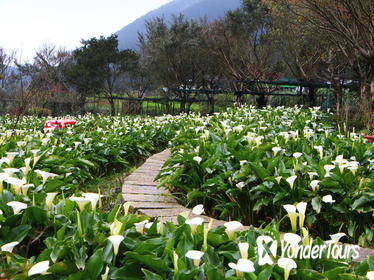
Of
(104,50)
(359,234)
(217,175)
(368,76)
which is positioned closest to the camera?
(359,234)

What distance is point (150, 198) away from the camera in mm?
3436

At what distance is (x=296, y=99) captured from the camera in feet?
63.8

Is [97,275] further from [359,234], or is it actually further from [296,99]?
[296,99]

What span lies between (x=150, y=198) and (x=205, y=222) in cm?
84

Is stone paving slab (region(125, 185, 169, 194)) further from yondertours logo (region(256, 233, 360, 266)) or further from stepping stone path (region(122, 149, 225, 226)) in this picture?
yondertours logo (region(256, 233, 360, 266))

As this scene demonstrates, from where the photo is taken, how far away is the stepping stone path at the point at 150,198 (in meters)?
2.98

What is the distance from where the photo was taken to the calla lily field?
1597mm

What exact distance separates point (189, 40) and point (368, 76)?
37.4ft

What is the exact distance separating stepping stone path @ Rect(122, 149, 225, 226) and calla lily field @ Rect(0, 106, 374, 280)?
134mm

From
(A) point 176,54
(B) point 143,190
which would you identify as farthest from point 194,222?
(A) point 176,54

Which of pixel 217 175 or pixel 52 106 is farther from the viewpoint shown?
pixel 52 106

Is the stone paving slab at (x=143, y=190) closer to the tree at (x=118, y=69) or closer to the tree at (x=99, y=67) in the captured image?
the tree at (x=99, y=67)

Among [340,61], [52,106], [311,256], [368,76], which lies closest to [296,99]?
[340,61]

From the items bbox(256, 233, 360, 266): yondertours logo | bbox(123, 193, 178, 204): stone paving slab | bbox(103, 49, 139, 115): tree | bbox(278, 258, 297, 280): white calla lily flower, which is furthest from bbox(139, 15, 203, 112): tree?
bbox(278, 258, 297, 280): white calla lily flower
